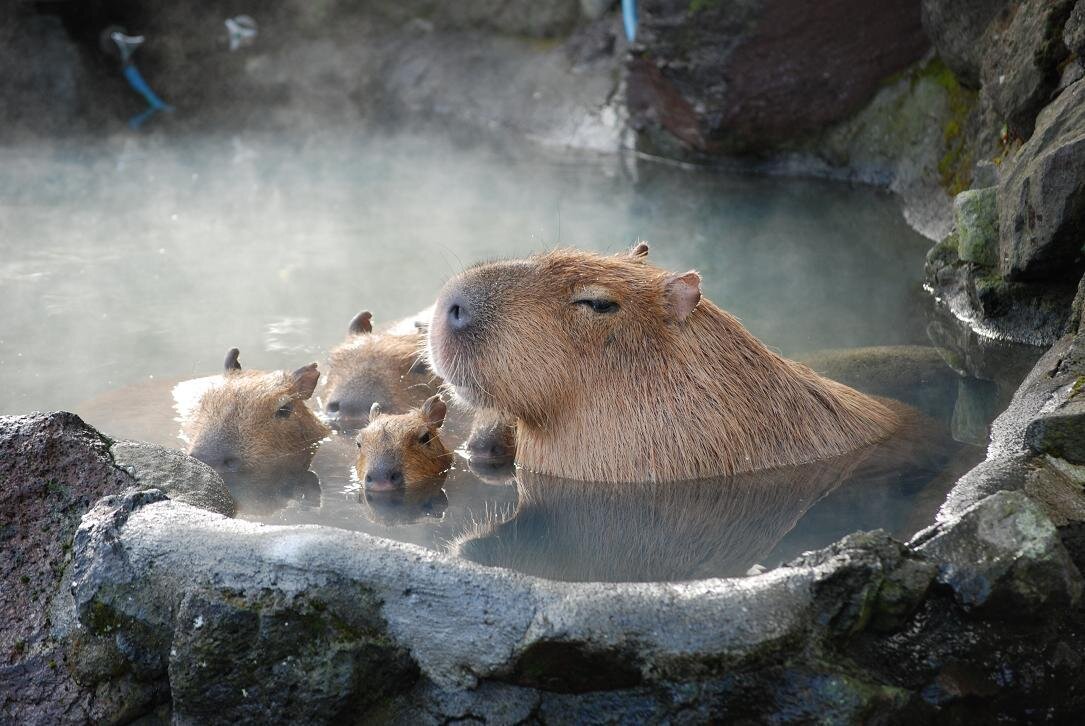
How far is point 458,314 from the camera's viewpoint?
11.6 ft

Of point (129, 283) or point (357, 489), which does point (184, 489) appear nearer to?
point (357, 489)

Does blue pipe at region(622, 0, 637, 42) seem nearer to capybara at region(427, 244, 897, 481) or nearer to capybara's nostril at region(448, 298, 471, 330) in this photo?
capybara at region(427, 244, 897, 481)

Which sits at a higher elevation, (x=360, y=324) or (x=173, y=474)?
(x=173, y=474)

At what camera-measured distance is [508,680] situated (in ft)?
7.63

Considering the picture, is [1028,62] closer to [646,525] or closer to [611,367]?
[611,367]

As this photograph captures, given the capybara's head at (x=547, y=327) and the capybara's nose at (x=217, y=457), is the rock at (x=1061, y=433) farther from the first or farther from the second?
the capybara's nose at (x=217, y=457)

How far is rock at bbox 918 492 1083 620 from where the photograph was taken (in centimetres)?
243

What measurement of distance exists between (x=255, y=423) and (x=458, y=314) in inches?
43.1

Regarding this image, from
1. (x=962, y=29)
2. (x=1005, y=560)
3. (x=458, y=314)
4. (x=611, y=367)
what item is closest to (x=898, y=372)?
(x=611, y=367)

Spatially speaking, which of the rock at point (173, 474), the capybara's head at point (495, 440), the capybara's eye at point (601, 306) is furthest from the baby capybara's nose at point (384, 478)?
the capybara's eye at point (601, 306)

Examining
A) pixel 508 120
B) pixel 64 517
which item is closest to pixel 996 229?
pixel 64 517

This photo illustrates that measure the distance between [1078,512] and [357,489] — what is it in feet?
6.90

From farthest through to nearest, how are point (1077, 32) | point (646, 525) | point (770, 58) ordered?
point (770, 58)
point (1077, 32)
point (646, 525)

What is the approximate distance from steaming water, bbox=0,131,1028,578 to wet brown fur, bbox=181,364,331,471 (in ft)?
0.57
